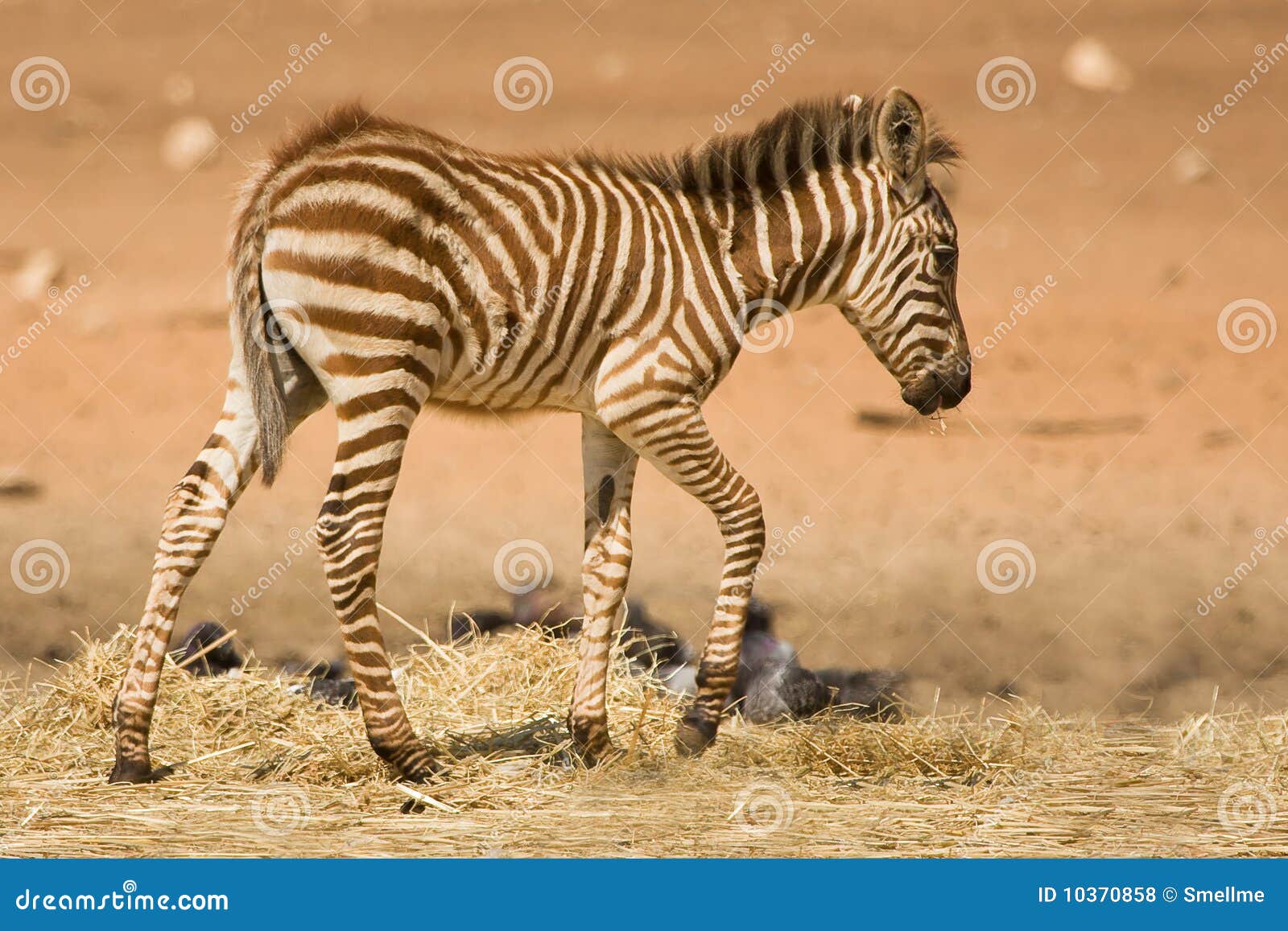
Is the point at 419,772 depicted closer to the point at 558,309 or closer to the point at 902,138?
the point at 558,309

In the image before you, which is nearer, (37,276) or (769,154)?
(769,154)

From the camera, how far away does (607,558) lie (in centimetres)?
578

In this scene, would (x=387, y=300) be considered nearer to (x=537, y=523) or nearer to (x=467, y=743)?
(x=467, y=743)

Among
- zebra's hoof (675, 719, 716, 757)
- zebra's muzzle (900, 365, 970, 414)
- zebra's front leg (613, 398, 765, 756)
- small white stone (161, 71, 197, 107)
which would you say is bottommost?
zebra's hoof (675, 719, 716, 757)

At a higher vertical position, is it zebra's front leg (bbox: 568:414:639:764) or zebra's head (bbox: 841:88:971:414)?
zebra's head (bbox: 841:88:971:414)

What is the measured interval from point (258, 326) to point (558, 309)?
1174 millimetres

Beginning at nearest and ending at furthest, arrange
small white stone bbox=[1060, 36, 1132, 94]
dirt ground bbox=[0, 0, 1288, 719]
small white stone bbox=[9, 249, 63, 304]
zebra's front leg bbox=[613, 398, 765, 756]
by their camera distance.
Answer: zebra's front leg bbox=[613, 398, 765, 756] → dirt ground bbox=[0, 0, 1288, 719] → small white stone bbox=[9, 249, 63, 304] → small white stone bbox=[1060, 36, 1132, 94]

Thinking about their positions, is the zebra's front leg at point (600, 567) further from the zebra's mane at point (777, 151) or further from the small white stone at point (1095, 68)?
the small white stone at point (1095, 68)

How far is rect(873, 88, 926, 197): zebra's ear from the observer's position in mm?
5750

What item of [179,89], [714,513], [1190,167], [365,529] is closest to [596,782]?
[714,513]

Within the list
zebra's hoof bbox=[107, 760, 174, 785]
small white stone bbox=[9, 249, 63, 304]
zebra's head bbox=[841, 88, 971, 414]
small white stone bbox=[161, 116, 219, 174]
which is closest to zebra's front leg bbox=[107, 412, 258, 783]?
zebra's hoof bbox=[107, 760, 174, 785]

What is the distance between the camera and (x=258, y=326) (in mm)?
5172

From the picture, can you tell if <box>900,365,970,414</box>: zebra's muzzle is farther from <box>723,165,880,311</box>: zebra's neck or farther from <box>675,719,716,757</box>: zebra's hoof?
<box>675,719,716,757</box>: zebra's hoof

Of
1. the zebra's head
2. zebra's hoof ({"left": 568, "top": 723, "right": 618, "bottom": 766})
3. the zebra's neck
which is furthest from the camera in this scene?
the zebra's head
